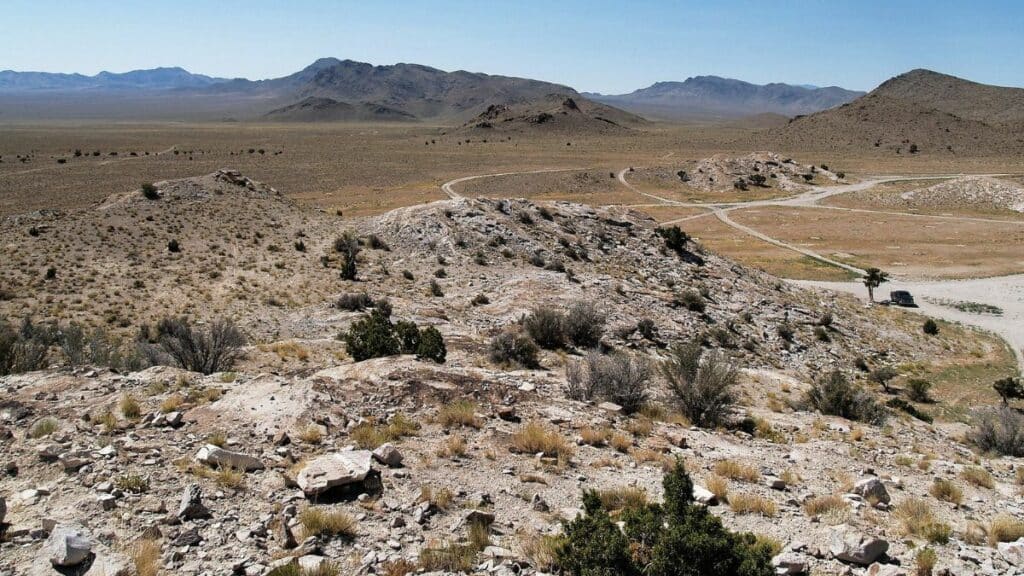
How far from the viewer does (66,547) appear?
5680 mm

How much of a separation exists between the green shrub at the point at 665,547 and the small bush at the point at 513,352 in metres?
9.19

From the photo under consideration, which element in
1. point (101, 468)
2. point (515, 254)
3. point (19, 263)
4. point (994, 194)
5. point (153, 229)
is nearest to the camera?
point (101, 468)

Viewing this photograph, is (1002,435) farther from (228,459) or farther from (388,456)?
(228,459)

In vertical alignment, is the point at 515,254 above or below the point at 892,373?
above

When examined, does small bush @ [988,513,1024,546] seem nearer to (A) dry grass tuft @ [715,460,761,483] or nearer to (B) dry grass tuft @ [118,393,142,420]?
(A) dry grass tuft @ [715,460,761,483]

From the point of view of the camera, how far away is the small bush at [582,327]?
60.2 feet

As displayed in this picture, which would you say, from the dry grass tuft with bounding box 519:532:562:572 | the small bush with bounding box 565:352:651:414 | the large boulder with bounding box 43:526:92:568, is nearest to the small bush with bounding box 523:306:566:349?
the small bush with bounding box 565:352:651:414

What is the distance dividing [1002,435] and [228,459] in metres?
15.0

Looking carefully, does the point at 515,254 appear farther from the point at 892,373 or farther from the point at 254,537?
the point at 254,537

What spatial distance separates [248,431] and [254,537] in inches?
114

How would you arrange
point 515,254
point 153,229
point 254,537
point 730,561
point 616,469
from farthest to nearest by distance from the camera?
point 153,229
point 515,254
point 616,469
point 254,537
point 730,561

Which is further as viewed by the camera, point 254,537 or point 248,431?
point 248,431

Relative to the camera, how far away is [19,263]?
2500 cm

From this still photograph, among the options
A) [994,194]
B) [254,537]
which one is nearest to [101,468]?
[254,537]
